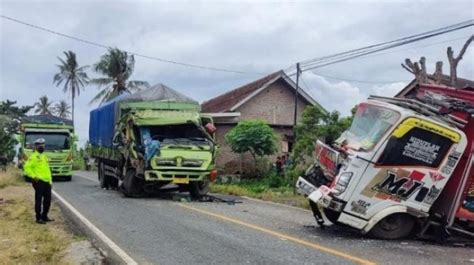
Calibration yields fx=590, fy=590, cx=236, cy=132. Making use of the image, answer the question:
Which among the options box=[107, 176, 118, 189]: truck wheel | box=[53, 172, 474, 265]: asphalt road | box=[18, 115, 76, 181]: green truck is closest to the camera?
box=[53, 172, 474, 265]: asphalt road

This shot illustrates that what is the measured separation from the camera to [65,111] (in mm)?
79625

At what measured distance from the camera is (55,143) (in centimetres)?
2766

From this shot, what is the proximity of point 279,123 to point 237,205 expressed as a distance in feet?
57.9

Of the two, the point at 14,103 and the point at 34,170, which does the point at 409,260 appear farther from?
the point at 14,103

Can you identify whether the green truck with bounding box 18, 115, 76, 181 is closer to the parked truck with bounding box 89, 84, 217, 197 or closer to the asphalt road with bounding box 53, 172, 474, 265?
the parked truck with bounding box 89, 84, 217, 197

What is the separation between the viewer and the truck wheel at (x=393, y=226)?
982 centimetres

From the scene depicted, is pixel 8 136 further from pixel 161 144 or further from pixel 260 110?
pixel 161 144

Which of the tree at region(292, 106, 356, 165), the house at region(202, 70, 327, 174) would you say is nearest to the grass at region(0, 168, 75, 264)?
the tree at region(292, 106, 356, 165)

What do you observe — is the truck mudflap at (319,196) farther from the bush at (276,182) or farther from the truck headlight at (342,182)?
the bush at (276,182)

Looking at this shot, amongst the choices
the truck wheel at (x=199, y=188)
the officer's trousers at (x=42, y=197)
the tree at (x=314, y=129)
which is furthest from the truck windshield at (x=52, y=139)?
the officer's trousers at (x=42, y=197)

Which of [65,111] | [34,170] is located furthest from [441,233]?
[65,111]

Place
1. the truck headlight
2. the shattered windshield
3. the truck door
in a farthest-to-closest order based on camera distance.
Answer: the shattered windshield
the truck headlight
the truck door

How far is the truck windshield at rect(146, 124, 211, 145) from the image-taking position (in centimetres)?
1665

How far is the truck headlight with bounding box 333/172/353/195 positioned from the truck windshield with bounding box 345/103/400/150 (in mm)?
529
